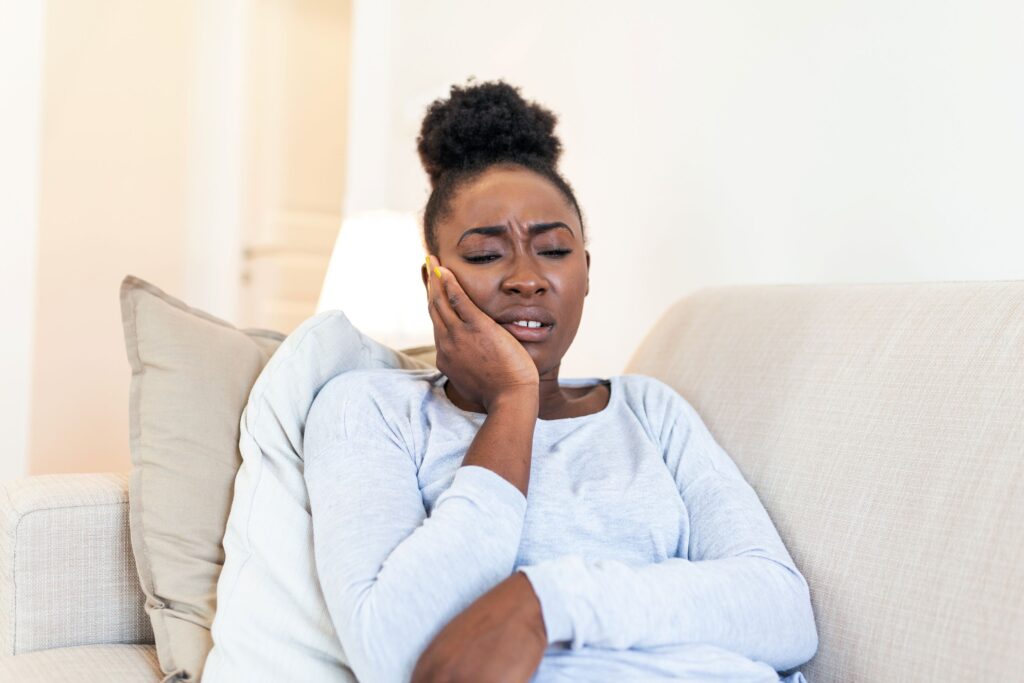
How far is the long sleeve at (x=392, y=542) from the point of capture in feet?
3.11

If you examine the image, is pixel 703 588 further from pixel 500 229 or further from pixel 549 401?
pixel 500 229

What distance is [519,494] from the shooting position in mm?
1064

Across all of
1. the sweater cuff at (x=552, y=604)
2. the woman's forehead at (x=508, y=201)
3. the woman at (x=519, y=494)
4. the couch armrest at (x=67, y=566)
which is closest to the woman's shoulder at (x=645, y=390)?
the woman at (x=519, y=494)

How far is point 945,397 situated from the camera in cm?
111

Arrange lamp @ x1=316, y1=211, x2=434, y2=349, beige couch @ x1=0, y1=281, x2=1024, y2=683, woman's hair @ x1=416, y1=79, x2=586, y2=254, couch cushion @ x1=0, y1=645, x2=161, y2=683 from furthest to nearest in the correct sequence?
lamp @ x1=316, y1=211, x2=434, y2=349 → woman's hair @ x1=416, y1=79, x2=586, y2=254 → couch cushion @ x1=0, y1=645, x2=161, y2=683 → beige couch @ x1=0, y1=281, x2=1024, y2=683

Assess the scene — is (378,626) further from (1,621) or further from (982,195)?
(982,195)

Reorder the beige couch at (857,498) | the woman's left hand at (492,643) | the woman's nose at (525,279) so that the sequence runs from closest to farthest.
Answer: the woman's left hand at (492,643) < the beige couch at (857,498) < the woman's nose at (525,279)

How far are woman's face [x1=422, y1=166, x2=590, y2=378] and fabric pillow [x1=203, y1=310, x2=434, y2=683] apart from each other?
21 centimetres

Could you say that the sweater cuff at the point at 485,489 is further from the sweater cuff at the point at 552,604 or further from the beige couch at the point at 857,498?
the beige couch at the point at 857,498

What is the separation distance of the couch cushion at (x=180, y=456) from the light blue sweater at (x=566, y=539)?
0.50ft

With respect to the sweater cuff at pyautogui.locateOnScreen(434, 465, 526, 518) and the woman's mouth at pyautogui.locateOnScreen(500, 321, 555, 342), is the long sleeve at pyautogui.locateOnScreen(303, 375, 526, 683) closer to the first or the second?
the sweater cuff at pyautogui.locateOnScreen(434, 465, 526, 518)

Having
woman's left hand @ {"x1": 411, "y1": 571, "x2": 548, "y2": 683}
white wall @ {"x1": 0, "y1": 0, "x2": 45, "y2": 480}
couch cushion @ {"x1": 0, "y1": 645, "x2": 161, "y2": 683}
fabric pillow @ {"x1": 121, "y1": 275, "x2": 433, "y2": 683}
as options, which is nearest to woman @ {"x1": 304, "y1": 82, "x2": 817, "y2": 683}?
woman's left hand @ {"x1": 411, "y1": 571, "x2": 548, "y2": 683}

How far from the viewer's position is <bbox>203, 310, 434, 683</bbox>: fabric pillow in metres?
1.09

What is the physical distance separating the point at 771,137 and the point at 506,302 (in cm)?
76
